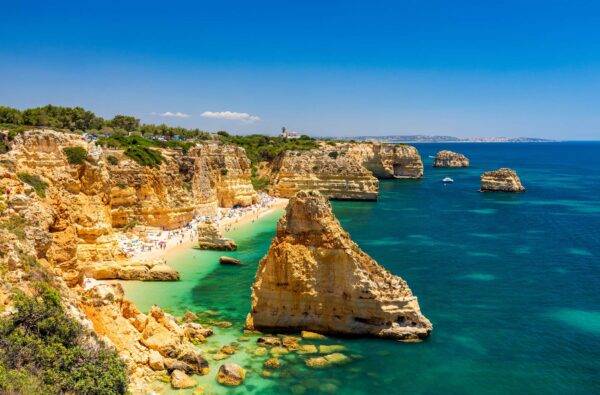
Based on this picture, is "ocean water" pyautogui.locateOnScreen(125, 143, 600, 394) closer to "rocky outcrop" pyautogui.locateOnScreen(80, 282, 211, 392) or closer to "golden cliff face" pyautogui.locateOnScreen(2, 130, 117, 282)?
"rocky outcrop" pyautogui.locateOnScreen(80, 282, 211, 392)

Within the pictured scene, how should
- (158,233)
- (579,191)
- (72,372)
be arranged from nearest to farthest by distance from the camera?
(72,372) < (158,233) < (579,191)

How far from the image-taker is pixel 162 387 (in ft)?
63.3

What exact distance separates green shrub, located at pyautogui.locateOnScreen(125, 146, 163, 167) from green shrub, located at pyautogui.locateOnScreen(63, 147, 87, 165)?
15076 millimetres

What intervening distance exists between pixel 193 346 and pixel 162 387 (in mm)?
4051

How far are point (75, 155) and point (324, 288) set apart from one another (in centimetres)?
2134

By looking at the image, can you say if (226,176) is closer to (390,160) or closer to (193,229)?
(193,229)

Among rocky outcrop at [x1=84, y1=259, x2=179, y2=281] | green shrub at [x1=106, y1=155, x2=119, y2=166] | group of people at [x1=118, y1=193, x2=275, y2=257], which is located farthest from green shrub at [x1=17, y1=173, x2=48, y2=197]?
green shrub at [x1=106, y1=155, x2=119, y2=166]

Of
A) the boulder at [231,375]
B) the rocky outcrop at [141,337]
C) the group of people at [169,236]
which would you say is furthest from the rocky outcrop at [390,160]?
the boulder at [231,375]

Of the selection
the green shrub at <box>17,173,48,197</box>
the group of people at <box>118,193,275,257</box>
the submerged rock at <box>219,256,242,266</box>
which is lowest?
the submerged rock at <box>219,256,242,266</box>

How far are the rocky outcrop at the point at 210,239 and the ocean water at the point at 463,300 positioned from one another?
61.9 inches

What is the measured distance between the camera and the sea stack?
24.5m

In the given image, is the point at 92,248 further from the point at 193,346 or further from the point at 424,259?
the point at 424,259

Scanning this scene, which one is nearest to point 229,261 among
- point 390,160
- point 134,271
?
point 134,271

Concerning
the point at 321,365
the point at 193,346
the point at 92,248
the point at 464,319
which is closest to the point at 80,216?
the point at 92,248
